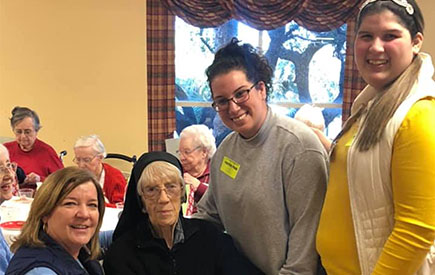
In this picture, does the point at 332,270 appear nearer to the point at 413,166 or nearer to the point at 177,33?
the point at 413,166

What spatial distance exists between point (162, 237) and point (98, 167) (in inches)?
77.5

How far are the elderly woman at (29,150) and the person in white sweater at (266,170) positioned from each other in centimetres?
300

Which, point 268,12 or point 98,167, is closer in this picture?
point 98,167

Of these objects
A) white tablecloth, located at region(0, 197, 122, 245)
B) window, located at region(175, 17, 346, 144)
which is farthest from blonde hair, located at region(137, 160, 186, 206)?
window, located at region(175, 17, 346, 144)

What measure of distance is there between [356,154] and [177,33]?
3963 millimetres

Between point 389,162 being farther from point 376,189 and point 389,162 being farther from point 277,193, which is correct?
point 277,193

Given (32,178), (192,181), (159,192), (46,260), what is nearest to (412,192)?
(159,192)

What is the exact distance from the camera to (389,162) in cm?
116

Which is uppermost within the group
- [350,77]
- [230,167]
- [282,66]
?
[282,66]

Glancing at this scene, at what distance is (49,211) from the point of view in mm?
1521

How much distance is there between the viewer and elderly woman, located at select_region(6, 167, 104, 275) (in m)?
1.43

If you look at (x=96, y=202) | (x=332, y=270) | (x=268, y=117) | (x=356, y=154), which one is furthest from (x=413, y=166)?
(x=96, y=202)

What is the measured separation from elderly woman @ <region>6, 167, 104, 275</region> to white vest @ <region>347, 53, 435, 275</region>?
0.90 metres

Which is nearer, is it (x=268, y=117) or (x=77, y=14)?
(x=268, y=117)
